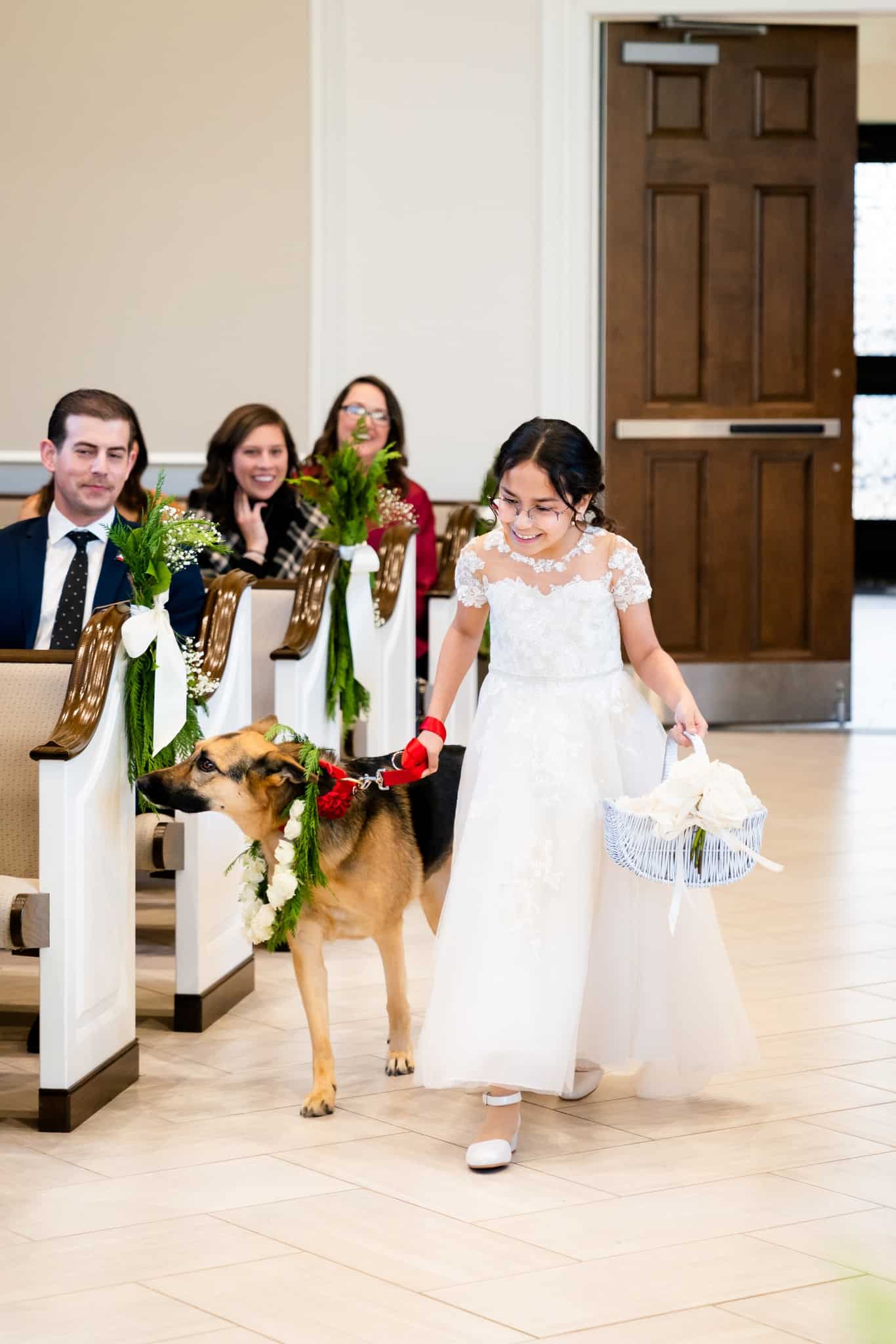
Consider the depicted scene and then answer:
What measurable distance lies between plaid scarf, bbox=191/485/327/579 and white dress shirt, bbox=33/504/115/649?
→ 150 centimetres

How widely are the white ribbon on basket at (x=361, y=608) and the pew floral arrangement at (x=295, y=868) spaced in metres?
1.37

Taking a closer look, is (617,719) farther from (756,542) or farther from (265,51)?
(265,51)

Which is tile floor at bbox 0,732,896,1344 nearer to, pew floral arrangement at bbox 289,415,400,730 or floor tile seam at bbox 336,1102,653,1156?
floor tile seam at bbox 336,1102,653,1156

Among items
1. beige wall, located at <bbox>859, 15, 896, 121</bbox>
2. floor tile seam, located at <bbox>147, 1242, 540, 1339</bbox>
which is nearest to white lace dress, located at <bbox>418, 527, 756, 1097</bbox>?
floor tile seam, located at <bbox>147, 1242, 540, 1339</bbox>

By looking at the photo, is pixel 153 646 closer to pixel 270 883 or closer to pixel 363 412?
pixel 270 883

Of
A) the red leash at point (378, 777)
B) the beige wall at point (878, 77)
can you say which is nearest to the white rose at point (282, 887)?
the red leash at point (378, 777)

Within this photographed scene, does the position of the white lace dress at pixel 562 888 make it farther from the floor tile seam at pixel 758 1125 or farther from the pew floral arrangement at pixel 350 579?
the pew floral arrangement at pixel 350 579

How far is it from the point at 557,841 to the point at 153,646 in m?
0.97

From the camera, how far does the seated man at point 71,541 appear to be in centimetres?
407

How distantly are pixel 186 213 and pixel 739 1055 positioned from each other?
19.4 feet

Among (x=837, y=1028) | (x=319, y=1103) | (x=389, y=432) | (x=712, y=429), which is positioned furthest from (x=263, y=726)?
(x=712, y=429)

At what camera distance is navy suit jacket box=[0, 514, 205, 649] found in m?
4.08

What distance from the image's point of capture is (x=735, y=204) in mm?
7980


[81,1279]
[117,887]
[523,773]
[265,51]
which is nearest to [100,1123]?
[117,887]
